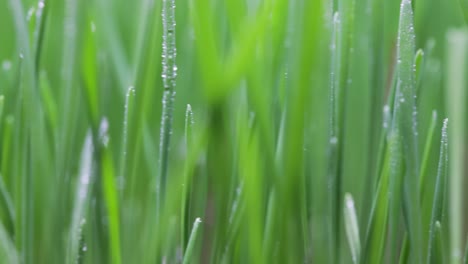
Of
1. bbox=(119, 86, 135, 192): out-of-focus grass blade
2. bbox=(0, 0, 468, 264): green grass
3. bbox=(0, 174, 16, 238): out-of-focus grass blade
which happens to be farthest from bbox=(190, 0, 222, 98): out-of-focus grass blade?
bbox=(0, 174, 16, 238): out-of-focus grass blade

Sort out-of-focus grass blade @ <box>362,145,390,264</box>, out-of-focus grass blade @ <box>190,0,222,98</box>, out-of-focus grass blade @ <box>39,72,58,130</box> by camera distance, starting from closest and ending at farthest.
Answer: out-of-focus grass blade @ <box>190,0,222,98</box>, out-of-focus grass blade @ <box>362,145,390,264</box>, out-of-focus grass blade @ <box>39,72,58,130</box>

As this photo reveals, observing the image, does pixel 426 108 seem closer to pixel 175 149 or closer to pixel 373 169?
pixel 373 169

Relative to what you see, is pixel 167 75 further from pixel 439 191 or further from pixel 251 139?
pixel 439 191

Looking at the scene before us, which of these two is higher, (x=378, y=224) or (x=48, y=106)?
(x=48, y=106)

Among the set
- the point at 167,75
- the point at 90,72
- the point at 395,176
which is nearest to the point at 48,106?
the point at 90,72

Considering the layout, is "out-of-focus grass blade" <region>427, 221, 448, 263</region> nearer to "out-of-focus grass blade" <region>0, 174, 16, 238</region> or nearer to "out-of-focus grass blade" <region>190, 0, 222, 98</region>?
"out-of-focus grass blade" <region>190, 0, 222, 98</region>

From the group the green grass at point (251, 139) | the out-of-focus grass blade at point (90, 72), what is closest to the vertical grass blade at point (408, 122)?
the green grass at point (251, 139)

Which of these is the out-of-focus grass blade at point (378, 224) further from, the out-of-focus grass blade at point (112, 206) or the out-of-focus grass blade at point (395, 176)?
the out-of-focus grass blade at point (112, 206)

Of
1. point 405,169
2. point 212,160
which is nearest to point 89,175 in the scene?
point 212,160
